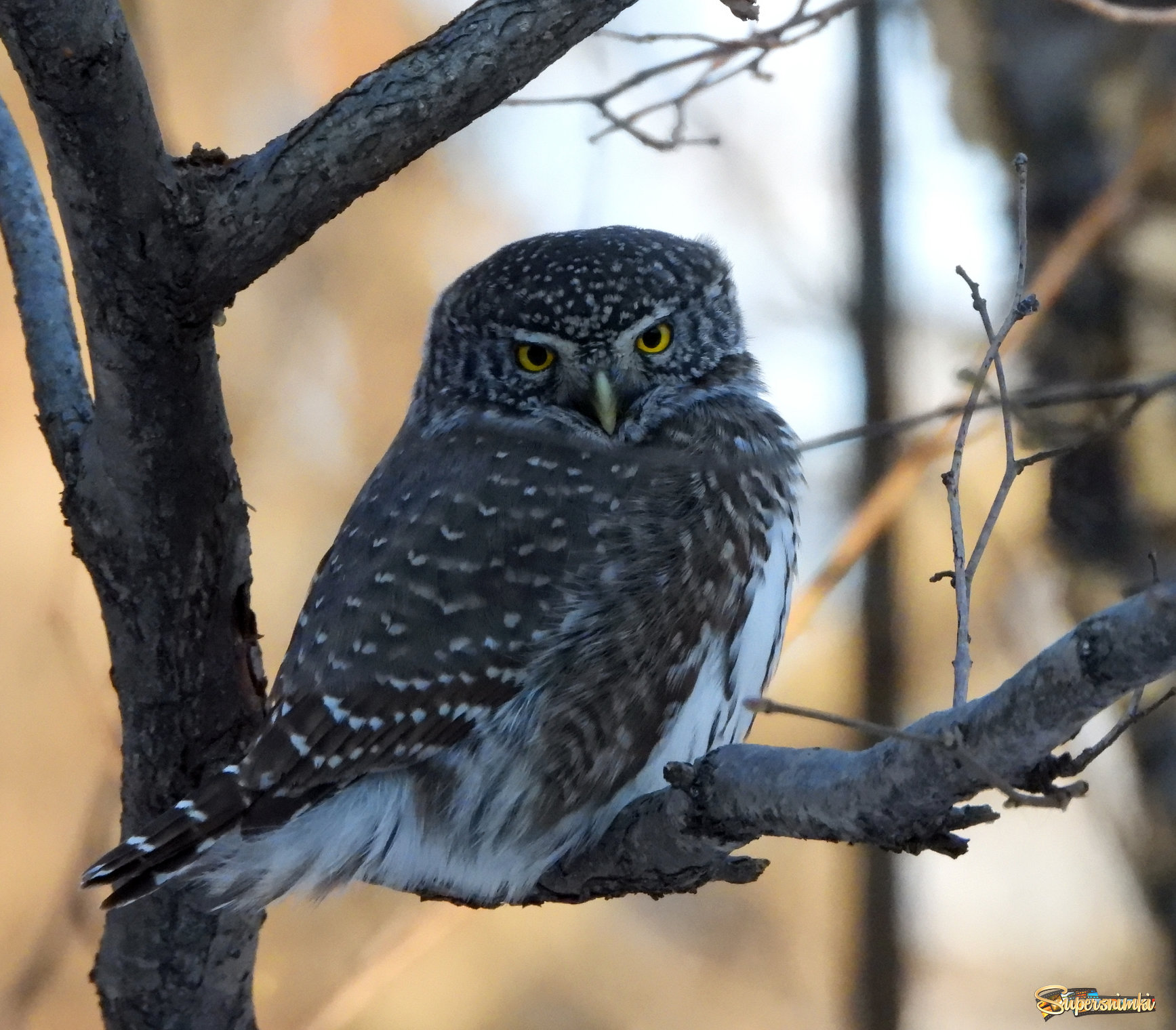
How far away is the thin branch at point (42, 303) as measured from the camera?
8.45 ft

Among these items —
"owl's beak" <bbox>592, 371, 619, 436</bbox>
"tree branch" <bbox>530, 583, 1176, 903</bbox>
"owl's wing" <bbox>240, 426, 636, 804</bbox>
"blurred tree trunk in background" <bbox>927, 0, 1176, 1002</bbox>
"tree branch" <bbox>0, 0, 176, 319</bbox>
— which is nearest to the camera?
"tree branch" <bbox>530, 583, 1176, 903</bbox>

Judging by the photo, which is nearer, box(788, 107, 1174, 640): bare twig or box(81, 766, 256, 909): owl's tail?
box(81, 766, 256, 909): owl's tail

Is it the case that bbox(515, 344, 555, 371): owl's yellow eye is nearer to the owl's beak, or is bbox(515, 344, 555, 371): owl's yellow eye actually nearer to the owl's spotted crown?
the owl's spotted crown

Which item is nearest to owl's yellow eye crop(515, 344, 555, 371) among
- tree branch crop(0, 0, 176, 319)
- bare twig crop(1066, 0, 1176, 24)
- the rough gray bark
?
the rough gray bark

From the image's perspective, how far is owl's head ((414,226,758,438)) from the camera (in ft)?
9.89

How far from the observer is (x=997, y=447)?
4.70 m

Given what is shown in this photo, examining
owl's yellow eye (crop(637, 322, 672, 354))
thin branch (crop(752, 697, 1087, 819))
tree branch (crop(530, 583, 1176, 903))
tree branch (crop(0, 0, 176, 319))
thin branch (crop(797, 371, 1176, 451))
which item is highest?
owl's yellow eye (crop(637, 322, 672, 354))

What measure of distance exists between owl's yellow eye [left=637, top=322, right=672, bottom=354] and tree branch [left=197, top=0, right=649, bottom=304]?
0.96 meters

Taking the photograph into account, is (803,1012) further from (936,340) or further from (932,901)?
(936,340)

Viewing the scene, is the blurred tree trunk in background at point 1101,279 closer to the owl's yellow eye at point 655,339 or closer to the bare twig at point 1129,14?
the bare twig at point 1129,14

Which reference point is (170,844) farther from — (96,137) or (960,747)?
(960,747)

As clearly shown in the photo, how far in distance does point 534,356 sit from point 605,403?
285 millimetres

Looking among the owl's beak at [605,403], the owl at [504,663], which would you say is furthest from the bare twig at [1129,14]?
the owl's beak at [605,403]

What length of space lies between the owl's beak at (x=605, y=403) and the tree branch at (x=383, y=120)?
2.83 ft
